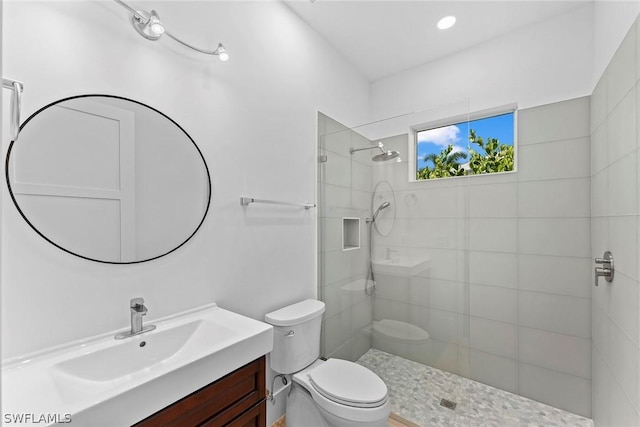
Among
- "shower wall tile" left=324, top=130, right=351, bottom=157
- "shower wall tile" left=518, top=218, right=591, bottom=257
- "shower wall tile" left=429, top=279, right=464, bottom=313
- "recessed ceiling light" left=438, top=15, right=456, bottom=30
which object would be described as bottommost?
"shower wall tile" left=429, top=279, right=464, bottom=313

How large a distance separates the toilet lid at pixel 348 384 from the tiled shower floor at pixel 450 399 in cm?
43

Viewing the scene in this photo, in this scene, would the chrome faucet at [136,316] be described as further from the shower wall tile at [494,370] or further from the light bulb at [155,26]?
the shower wall tile at [494,370]

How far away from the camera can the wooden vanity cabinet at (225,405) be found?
1050mm

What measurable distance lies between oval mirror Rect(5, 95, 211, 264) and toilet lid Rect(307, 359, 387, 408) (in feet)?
3.55

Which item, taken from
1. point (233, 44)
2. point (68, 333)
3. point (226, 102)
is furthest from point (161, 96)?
point (68, 333)

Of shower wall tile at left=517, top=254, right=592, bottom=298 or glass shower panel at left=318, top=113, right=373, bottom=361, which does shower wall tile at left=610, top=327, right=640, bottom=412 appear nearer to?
shower wall tile at left=517, top=254, right=592, bottom=298

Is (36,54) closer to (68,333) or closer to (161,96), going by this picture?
(161,96)

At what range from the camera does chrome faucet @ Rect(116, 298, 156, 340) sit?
4.10ft

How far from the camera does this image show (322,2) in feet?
6.75

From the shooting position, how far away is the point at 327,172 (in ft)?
7.77

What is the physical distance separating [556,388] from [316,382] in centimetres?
174

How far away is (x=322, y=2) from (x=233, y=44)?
753 millimetres

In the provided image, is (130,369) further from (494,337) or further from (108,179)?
(494,337)

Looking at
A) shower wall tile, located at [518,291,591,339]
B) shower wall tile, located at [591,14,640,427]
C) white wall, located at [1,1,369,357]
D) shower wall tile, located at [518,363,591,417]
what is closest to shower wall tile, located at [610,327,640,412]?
shower wall tile, located at [591,14,640,427]
